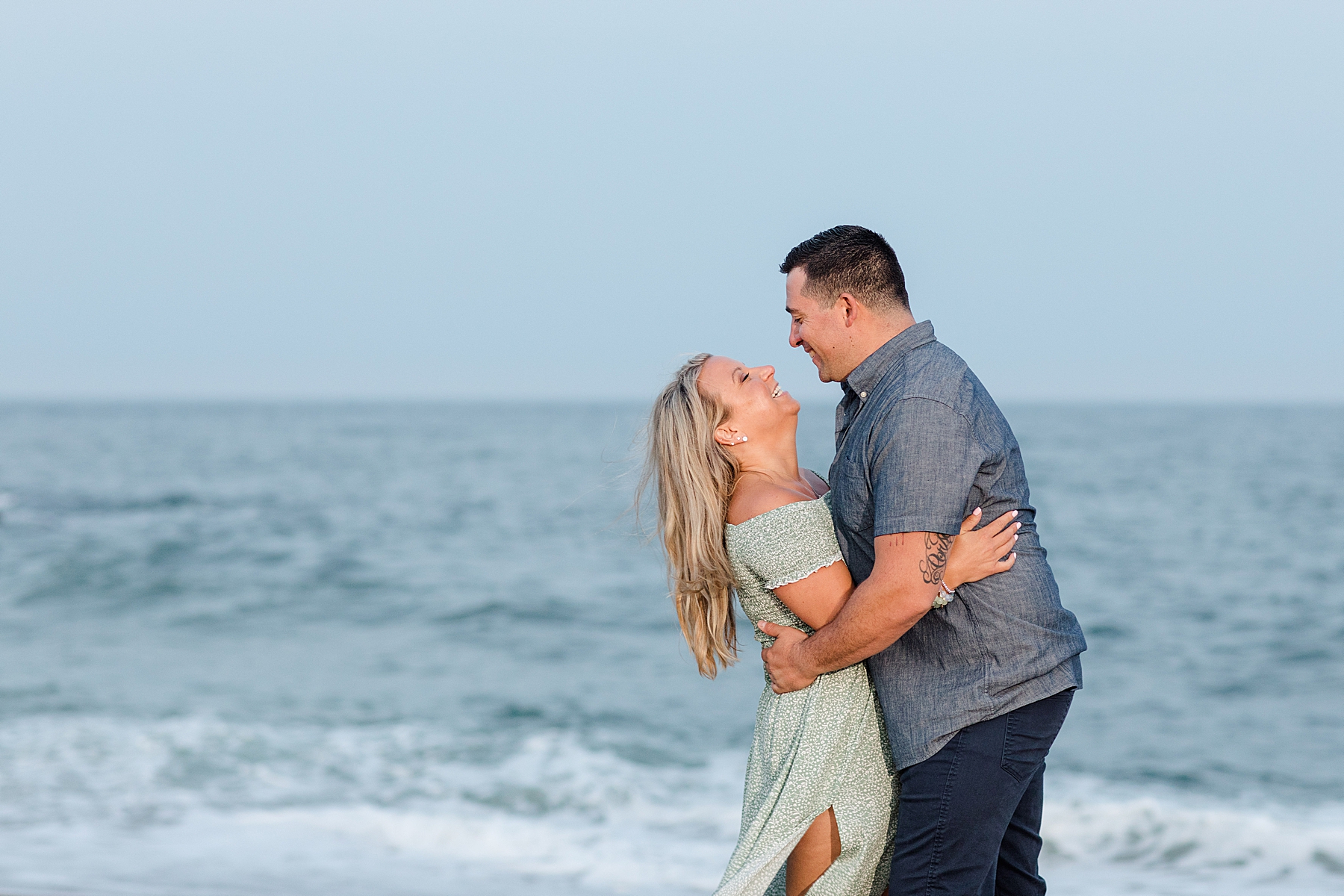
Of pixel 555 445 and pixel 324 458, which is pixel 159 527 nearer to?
pixel 324 458

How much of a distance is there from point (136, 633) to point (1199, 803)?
9596mm

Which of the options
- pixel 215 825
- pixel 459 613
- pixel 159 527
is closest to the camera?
pixel 215 825

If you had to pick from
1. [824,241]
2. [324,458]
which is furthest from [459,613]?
[324,458]

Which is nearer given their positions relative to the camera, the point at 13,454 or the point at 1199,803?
the point at 1199,803

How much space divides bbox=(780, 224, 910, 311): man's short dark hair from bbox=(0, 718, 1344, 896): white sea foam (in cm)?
343

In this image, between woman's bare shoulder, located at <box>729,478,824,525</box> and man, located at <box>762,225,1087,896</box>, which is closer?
man, located at <box>762,225,1087,896</box>

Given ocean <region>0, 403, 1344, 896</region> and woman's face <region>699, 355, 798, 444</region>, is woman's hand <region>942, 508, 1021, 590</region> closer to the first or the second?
woman's face <region>699, 355, 798, 444</region>

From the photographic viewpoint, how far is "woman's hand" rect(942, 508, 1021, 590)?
2.38 m

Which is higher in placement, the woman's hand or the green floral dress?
the woman's hand

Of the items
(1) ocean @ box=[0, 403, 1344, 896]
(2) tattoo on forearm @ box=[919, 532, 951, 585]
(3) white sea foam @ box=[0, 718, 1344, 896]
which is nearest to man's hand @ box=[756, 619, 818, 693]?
(2) tattoo on forearm @ box=[919, 532, 951, 585]

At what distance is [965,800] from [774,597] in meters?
0.60

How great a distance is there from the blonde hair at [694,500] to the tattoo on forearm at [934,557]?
1.76 ft

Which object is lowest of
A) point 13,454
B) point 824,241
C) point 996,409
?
point 13,454

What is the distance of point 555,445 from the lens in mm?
47500
